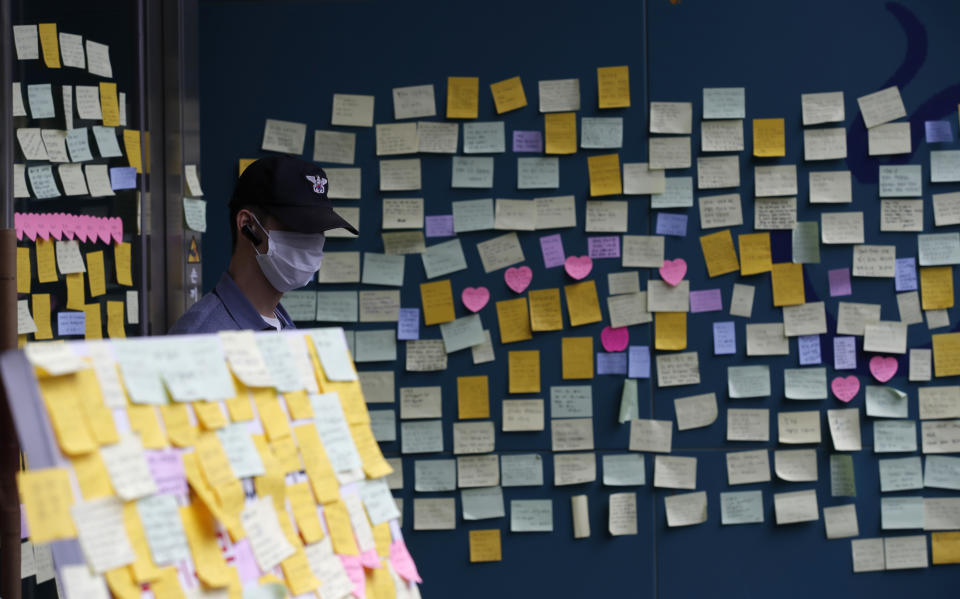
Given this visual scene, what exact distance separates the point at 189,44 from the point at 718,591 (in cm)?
251

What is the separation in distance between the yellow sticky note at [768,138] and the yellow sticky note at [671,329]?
0.60m

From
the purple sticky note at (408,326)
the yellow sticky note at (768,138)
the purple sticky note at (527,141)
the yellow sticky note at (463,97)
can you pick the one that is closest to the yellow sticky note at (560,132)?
the purple sticky note at (527,141)

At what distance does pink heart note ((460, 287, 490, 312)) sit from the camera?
9.53 ft

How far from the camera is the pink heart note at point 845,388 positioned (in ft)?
9.42

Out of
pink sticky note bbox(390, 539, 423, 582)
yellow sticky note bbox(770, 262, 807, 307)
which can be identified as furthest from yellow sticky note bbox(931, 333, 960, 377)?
pink sticky note bbox(390, 539, 423, 582)

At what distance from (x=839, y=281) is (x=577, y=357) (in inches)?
35.3

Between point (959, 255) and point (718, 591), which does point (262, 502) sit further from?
point (959, 255)

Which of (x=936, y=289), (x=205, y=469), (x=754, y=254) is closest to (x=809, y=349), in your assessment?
(x=754, y=254)

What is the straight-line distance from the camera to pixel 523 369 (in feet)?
9.54

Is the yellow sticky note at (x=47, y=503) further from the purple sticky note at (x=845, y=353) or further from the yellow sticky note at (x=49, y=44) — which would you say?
the purple sticky note at (x=845, y=353)

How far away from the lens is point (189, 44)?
9.50 feet

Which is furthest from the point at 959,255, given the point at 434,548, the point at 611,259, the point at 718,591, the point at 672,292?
the point at 434,548

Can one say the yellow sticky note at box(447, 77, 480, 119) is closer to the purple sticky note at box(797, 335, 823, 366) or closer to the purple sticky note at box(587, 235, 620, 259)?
the purple sticky note at box(587, 235, 620, 259)

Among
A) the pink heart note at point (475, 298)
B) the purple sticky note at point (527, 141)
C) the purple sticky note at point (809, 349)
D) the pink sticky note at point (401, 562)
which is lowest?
the pink sticky note at point (401, 562)
